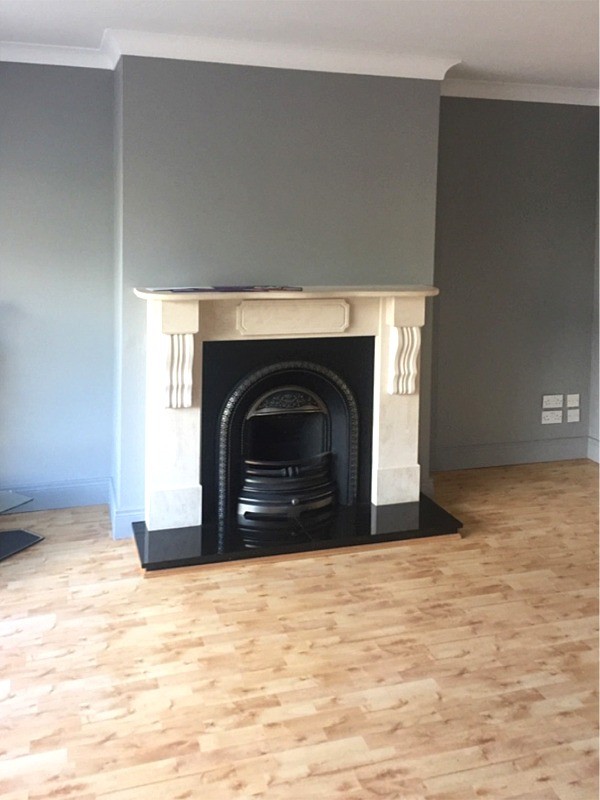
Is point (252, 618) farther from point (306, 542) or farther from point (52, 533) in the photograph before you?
point (52, 533)

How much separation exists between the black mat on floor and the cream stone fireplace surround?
53 centimetres

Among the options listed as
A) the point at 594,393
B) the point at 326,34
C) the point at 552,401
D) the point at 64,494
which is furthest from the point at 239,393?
the point at 594,393

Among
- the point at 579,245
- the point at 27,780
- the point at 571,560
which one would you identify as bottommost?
the point at 27,780

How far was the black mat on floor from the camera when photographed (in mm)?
3512

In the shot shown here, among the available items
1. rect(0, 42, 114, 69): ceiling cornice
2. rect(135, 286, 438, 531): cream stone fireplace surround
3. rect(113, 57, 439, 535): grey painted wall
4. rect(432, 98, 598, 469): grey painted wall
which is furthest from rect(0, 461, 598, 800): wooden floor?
rect(0, 42, 114, 69): ceiling cornice

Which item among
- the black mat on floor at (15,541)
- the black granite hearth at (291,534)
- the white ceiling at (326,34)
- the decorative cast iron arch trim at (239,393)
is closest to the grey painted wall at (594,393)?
the white ceiling at (326,34)

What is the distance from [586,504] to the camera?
13.9 ft

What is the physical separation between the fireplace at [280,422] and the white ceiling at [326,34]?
3.47 feet

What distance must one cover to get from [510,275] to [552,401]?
841mm

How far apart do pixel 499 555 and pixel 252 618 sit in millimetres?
1221

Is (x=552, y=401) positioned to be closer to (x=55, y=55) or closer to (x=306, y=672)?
(x=306, y=672)

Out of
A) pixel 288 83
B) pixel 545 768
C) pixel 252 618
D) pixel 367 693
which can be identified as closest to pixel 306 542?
pixel 252 618

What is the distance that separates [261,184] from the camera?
3695mm

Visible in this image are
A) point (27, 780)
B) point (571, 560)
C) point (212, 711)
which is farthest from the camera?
point (571, 560)
